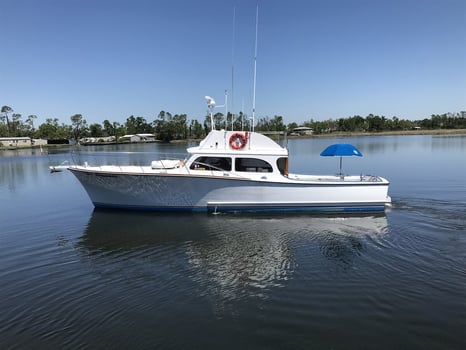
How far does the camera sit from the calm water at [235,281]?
5.12 meters

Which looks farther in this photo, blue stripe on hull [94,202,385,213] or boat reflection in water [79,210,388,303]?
blue stripe on hull [94,202,385,213]

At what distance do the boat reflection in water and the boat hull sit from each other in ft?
1.47

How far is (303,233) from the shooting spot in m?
10.2

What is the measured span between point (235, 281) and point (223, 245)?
2.40m

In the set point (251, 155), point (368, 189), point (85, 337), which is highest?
point (251, 155)

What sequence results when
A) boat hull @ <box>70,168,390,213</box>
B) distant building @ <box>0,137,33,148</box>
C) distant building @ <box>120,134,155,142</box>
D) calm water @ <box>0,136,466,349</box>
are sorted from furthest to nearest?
1. distant building @ <box>120,134,155,142</box>
2. distant building @ <box>0,137,33,148</box>
3. boat hull @ <box>70,168,390,213</box>
4. calm water @ <box>0,136,466,349</box>

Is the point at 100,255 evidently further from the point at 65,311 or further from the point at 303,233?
the point at 303,233

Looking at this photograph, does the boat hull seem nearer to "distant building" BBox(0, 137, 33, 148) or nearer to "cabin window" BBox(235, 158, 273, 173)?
"cabin window" BBox(235, 158, 273, 173)

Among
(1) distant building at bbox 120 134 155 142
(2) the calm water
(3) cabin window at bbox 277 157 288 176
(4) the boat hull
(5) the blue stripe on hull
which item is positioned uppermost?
(1) distant building at bbox 120 134 155 142

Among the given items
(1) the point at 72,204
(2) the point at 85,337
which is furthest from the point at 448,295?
(1) the point at 72,204

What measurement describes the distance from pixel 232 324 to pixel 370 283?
3.23 metres

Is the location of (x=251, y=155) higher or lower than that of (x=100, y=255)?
higher

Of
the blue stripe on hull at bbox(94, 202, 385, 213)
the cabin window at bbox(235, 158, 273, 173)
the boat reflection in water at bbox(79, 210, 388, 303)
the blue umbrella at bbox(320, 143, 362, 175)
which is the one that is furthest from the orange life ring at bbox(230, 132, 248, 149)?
the blue umbrella at bbox(320, 143, 362, 175)

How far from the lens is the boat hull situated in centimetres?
1192
